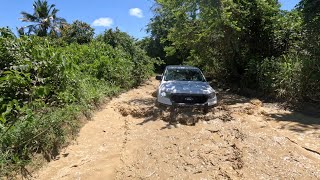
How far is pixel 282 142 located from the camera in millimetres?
6336

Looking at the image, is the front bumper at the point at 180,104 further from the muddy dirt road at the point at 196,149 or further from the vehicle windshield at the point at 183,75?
the vehicle windshield at the point at 183,75

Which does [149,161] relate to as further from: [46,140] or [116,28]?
[116,28]

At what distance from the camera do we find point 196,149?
6125 mm

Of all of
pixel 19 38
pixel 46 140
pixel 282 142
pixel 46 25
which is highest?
pixel 46 25

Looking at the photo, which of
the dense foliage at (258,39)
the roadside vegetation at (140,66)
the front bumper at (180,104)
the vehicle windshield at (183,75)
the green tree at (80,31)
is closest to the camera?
the roadside vegetation at (140,66)

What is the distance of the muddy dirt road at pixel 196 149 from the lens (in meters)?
5.20

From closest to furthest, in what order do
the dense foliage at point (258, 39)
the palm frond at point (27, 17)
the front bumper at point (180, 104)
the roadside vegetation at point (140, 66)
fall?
the roadside vegetation at point (140, 66)
the front bumper at point (180, 104)
the dense foliage at point (258, 39)
the palm frond at point (27, 17)

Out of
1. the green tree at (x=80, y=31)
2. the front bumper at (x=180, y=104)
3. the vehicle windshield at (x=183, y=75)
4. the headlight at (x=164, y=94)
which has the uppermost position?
the green tree at (x=80, y=31)

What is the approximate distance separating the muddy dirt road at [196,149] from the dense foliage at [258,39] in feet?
6.88

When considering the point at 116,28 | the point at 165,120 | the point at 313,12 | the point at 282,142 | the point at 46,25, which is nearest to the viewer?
the point at 282,142

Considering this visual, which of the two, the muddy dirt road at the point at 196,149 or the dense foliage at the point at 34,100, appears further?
the muddy dirt road at the point at 196,149

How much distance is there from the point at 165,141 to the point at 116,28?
18.0 metres

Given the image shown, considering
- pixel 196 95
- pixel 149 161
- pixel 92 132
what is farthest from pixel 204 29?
pixel 149 161

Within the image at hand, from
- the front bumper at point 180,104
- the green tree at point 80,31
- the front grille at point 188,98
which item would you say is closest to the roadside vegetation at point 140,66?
the front bumper at point 180,104
